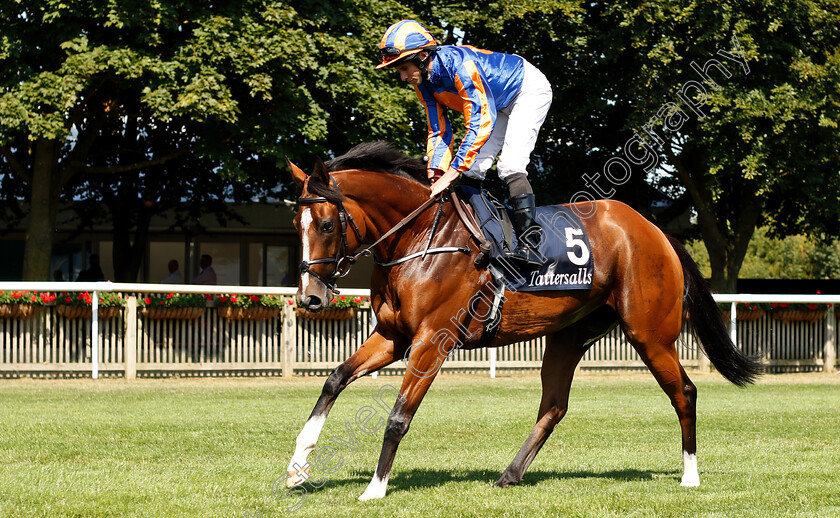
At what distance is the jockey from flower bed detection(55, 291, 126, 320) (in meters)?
9.55

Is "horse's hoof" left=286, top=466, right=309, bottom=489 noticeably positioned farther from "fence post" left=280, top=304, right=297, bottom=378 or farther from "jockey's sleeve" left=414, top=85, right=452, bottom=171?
"fence post" left=280, top=304, right=297, bottom=378

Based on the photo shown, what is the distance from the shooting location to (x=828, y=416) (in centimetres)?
1005

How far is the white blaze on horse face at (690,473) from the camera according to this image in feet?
19.2

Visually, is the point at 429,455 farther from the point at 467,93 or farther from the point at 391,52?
the point at 391,52

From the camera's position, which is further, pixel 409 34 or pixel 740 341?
pixel 740 341

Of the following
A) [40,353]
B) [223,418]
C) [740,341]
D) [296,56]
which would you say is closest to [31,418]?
[223,418]

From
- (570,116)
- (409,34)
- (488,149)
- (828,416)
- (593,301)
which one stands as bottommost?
(828,416)

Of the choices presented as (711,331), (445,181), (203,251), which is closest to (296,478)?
(445,181)

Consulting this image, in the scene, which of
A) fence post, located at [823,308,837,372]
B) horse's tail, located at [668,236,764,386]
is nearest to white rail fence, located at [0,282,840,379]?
fence post, located at [823,308,837,372]

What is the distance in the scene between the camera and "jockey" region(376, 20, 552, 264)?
5.48 metres

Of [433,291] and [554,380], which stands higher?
[433,291]

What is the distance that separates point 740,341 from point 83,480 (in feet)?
44.6

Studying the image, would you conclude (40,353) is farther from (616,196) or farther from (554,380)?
(616,196)

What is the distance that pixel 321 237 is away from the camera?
205 inches
